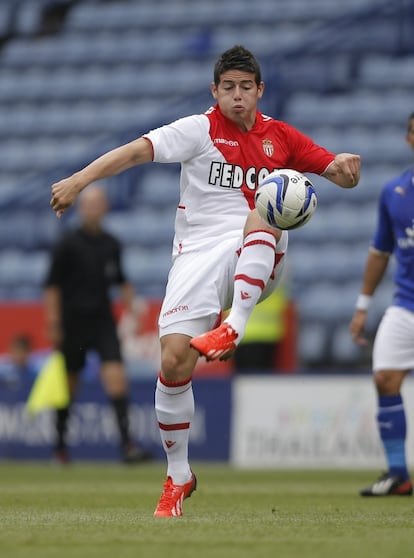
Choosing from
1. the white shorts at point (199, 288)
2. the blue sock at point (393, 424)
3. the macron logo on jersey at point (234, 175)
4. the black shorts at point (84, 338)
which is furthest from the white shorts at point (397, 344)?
the black shorts at point (84, 338)

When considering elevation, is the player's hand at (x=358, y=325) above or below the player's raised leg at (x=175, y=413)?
above

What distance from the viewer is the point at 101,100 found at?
63.5 feet

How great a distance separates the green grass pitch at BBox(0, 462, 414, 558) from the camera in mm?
4402

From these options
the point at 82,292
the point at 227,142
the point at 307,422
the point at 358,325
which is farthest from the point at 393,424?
the point at 82,292

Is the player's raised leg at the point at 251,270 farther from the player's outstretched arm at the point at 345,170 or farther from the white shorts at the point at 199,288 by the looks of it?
the player's outstretched arm at the point at 345,170

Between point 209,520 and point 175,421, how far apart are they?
68 centimetres

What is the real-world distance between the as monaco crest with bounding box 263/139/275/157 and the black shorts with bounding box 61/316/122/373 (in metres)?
5.20

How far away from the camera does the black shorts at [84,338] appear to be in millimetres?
11445

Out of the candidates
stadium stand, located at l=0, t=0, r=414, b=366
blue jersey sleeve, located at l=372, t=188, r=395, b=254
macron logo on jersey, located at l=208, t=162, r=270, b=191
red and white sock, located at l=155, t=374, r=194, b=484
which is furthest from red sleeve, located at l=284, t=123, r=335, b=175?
stadium stand, located at l=0, t=0, r=414, b=366

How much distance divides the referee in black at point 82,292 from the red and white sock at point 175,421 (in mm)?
5187

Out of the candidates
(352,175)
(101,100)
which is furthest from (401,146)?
(352,175)

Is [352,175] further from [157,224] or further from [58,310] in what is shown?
[157,224]

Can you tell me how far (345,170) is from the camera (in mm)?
6387

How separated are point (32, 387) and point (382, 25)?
6506 mm
